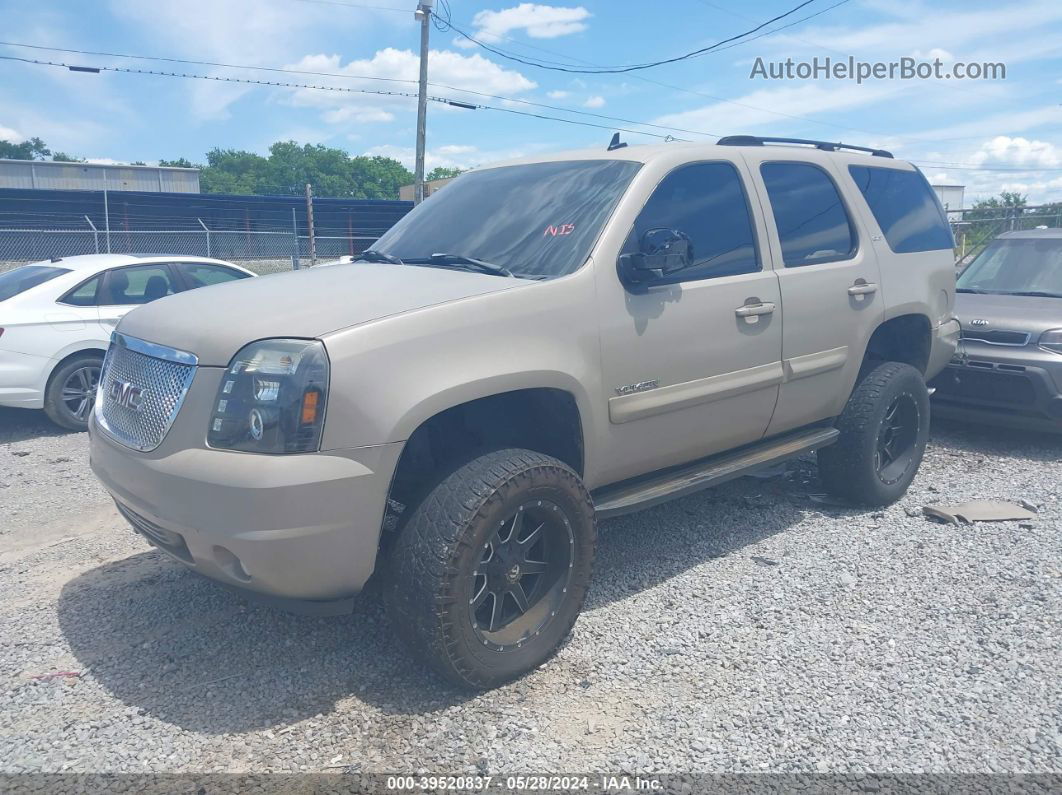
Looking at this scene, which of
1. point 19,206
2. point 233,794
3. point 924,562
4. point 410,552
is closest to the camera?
point 233,794

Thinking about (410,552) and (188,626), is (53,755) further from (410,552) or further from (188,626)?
(410,552)

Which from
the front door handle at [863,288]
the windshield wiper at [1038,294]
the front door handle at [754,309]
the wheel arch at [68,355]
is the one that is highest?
the front door handle at [863,288]

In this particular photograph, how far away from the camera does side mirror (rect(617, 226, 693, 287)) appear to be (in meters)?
3.52

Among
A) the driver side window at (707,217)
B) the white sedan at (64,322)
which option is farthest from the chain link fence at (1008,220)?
the white sedan at (64,322)

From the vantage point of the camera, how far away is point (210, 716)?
9.78ft

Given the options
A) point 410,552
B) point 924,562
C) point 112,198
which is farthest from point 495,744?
point 112,198

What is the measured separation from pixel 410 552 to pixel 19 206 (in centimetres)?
3145

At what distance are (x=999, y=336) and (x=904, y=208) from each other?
1950mm

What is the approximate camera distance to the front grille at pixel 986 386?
634cm

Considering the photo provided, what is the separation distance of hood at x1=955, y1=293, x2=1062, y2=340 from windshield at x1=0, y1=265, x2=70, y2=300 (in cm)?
801

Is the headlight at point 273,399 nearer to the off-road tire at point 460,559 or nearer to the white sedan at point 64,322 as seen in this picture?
the off-road tire at point 460,559

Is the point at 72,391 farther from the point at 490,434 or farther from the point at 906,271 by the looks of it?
the point at 906,271

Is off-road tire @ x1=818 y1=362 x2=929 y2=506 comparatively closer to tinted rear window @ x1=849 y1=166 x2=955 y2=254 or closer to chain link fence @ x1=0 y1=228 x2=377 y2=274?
tinted rear window @ x1=849 y1=166 x2=955 y2=254

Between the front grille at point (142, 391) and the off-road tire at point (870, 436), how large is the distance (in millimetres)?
3633
